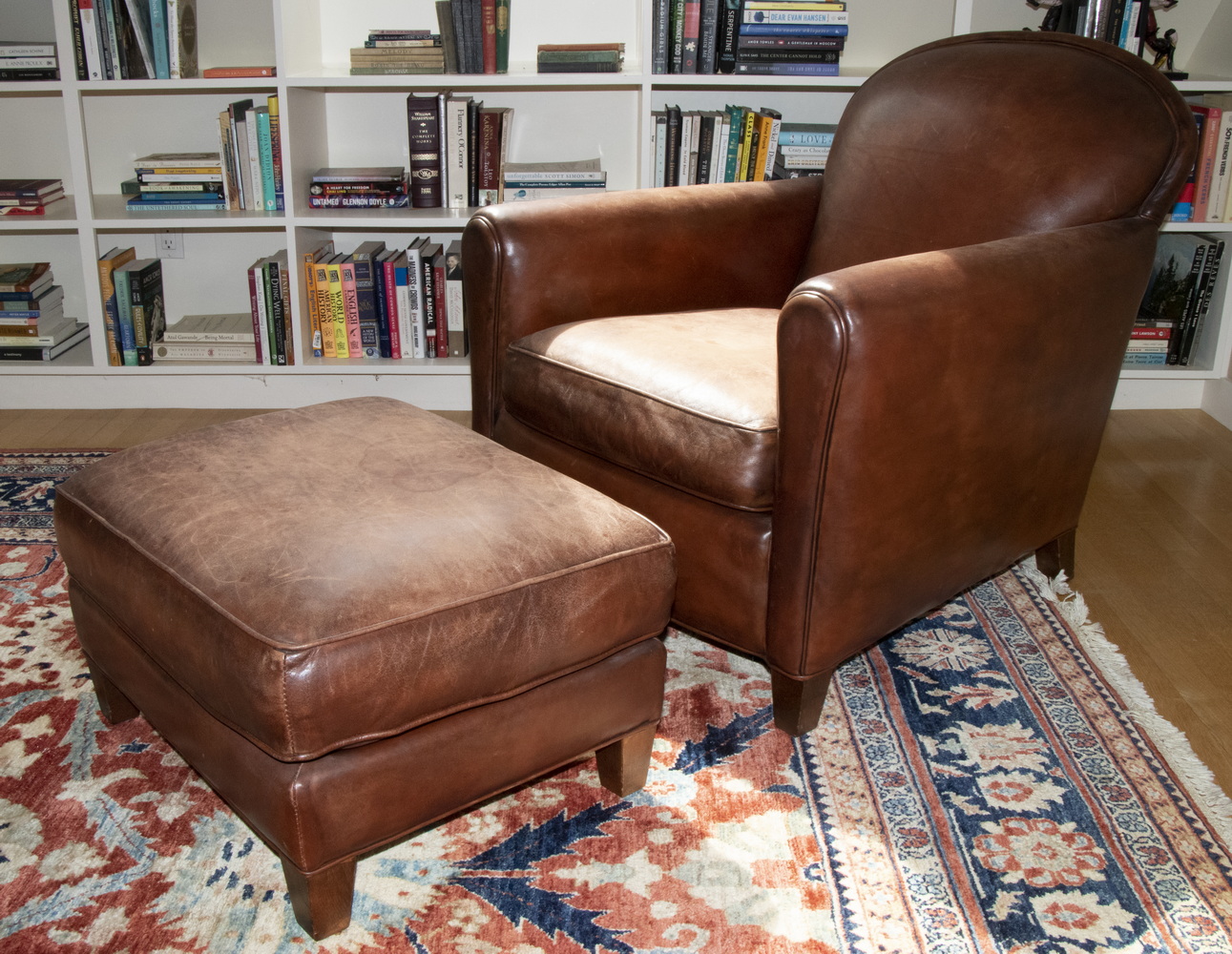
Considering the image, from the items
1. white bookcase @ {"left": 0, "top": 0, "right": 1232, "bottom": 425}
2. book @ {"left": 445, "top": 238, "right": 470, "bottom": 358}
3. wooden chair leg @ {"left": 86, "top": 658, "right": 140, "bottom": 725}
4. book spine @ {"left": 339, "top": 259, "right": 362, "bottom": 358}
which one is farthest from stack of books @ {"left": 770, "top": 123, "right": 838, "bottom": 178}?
wooden chair leg @ {"left": 86, "top": 658, "right": 140, "bottom": 725}

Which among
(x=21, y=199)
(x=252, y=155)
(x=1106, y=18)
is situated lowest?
(x=21, y=199)

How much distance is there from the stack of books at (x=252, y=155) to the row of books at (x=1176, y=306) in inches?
80.5

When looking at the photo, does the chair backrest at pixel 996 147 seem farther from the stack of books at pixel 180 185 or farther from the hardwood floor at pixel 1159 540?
the stack of books at pixel 180 185

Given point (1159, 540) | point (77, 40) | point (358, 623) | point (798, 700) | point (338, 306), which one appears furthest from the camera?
point (338, 306)

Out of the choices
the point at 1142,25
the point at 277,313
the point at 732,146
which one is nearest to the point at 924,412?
the point at 732,146

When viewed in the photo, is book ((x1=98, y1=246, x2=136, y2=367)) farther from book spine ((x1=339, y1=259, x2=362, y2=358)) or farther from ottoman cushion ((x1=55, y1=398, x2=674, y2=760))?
ottoman cushion ((x1=55, y1=398, x2=674, y2=760))

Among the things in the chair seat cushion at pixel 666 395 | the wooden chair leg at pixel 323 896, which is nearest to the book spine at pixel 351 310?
Result: the chair seat cushion at pixel 666 395

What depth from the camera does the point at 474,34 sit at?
262cm

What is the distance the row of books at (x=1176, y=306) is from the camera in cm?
280

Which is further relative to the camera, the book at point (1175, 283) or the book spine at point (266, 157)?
the book at point (1175, 283)

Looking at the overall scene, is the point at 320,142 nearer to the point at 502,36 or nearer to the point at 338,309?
the point at 338,309

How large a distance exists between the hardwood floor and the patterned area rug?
83 millimetres

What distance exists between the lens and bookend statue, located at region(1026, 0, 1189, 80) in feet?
8.49

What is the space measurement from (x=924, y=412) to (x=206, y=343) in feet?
6.45
